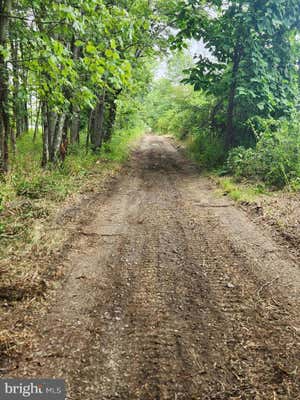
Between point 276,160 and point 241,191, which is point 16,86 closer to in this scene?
point 241,191

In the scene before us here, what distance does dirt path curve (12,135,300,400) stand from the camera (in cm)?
211

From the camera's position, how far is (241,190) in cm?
740

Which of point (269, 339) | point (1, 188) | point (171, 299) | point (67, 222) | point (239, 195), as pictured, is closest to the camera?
point (269, 339)

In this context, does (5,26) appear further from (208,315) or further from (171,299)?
(208,315)

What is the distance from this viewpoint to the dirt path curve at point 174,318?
211 cm

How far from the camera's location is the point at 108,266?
148 inches

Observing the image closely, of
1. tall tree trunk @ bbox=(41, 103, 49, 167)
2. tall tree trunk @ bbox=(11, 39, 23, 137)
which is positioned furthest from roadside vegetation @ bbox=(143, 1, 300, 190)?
tall tree trunk @ bbox=(11, 39, 23, 137)

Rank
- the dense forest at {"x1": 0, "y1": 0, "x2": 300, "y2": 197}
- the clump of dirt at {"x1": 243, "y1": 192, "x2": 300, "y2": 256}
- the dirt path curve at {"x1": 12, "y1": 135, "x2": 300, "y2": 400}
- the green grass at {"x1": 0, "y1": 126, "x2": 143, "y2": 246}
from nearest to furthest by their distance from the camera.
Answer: the dirt path curve at {"x1": 12, "y1": 135, "x2": 300, "y2": 400}
the green grass at {"x1": 0, "y1": 126, "x2": 143, "y2": 246}
the clump of dirt at {"x1": 243, "y1": 192, "x2": 300, "y2": 256}
the dense forest at {"x1": 0, "y1": 0, "x2": 300, "y2": 197}

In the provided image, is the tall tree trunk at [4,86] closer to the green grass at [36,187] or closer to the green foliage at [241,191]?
the green grass at [36,187]

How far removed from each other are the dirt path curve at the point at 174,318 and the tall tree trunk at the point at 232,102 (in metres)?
6.80

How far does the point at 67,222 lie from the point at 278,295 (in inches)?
141

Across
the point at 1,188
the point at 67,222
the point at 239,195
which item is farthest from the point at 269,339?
the point at 1,188

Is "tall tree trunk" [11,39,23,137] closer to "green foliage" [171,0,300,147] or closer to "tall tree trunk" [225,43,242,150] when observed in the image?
"green foliage" [171,0,300,147]

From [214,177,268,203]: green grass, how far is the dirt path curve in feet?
5.61
